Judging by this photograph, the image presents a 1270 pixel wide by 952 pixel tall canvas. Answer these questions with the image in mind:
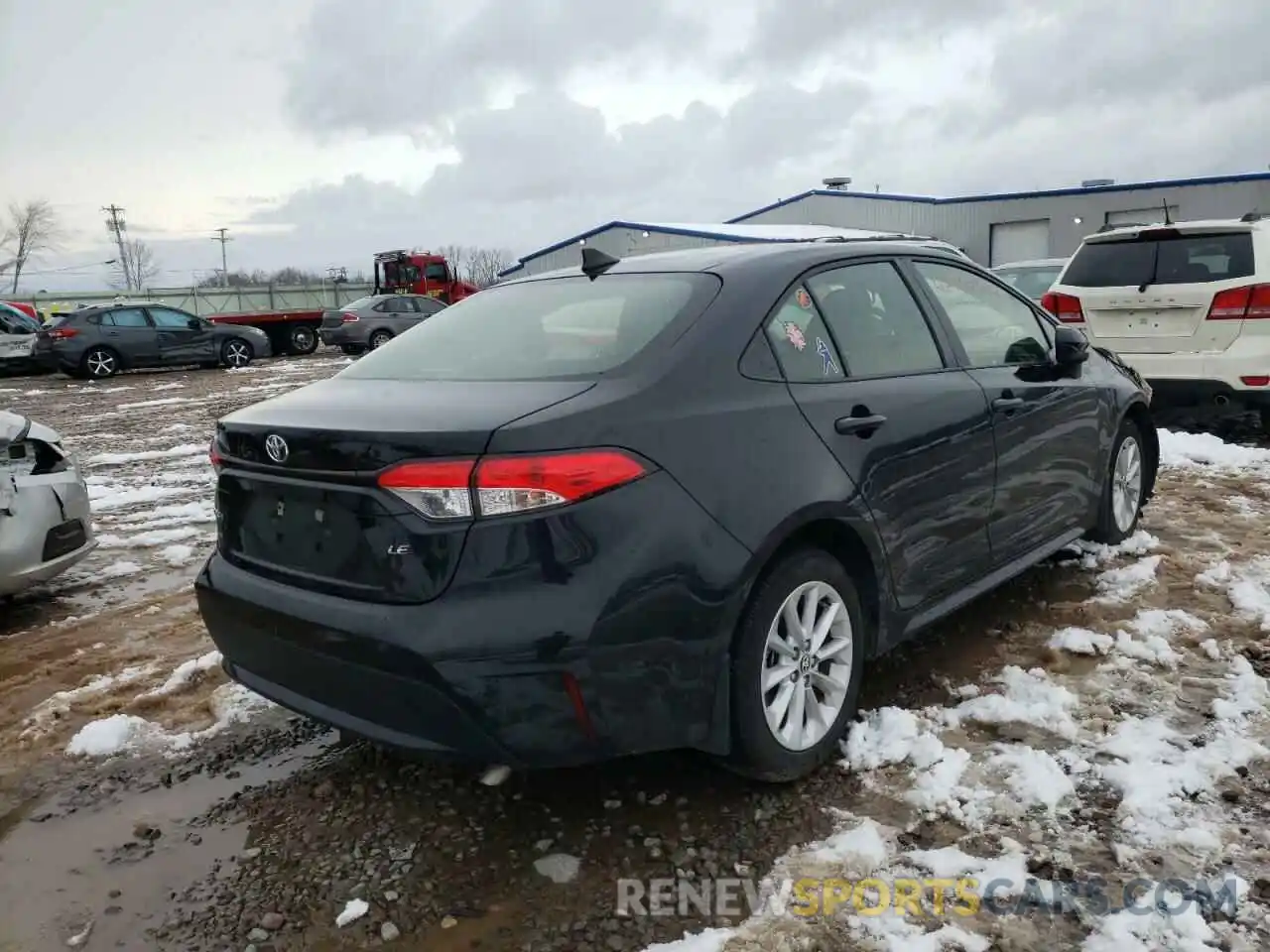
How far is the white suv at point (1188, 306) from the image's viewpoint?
6.51 m

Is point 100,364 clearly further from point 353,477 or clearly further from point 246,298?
point 246,298

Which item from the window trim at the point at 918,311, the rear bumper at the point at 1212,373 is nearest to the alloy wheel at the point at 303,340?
the rear bumper at the point at 1212,373

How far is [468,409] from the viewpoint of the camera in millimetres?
2363

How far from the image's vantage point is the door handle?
2.81 m

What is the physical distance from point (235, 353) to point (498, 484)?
66.2 feet

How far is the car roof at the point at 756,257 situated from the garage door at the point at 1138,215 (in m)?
27.7

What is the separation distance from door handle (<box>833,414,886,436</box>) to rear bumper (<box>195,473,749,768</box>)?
62 cm

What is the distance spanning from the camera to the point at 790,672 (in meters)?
2.70

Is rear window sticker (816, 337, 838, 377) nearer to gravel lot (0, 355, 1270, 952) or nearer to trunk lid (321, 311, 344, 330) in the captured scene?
→ gravel lot (0, 355, 1270, 952)

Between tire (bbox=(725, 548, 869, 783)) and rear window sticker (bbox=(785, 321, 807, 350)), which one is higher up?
rear window sticker (bbox=(785, 321, 807, 350))

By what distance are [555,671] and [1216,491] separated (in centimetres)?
529

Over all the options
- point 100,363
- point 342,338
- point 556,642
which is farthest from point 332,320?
point 556,642

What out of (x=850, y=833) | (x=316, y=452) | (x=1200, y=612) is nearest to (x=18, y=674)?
(x=316, y=452)

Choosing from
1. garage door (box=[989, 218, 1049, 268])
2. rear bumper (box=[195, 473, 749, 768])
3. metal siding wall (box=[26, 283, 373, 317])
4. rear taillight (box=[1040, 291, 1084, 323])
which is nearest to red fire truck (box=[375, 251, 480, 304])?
metal siding wall (box=[26, 283, 373, 317])
